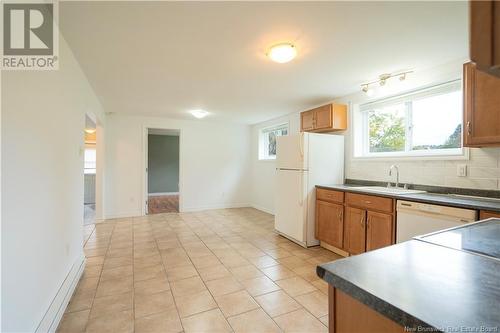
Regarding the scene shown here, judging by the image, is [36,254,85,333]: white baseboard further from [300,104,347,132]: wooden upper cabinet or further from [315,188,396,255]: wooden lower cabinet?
[300,104,347,132]: wooden upper cabinet

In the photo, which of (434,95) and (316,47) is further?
(434,95)

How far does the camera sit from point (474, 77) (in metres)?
2.07

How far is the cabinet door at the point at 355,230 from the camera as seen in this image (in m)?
2.82

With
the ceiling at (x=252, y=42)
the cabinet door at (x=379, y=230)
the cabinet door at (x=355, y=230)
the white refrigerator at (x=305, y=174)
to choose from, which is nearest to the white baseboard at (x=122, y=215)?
the ceiling at (x=252, y=42)

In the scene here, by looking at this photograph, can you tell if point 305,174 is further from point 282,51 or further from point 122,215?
point 122,215

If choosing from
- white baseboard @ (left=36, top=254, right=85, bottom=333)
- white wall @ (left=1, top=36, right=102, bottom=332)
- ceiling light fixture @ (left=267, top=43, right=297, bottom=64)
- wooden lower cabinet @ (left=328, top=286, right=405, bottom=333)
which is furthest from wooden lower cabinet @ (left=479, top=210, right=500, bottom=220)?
white baseboard @ (left=36, top=254, right=85, bottom=333)

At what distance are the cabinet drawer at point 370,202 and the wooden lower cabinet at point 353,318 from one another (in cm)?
213

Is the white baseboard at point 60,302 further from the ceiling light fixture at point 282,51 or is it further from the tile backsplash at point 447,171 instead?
the tile backsplash at point 447,171

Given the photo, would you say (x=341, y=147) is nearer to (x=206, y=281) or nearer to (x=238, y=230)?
(x=238, y=230)

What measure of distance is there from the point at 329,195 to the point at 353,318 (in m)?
2.75

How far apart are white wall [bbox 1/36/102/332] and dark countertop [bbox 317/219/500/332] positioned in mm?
1610

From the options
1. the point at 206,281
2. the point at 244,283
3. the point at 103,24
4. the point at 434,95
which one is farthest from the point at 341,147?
the point at 103,24

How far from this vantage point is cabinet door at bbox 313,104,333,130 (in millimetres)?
3676

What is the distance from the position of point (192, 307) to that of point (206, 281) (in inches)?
17.8
